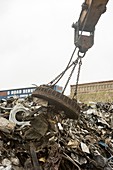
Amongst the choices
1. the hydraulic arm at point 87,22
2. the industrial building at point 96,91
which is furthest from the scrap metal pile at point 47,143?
the industrial building at point 96,91

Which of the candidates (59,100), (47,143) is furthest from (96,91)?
(59,100)

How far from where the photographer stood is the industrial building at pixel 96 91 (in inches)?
508

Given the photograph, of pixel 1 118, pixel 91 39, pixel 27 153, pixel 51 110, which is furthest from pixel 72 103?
pixel 1 118

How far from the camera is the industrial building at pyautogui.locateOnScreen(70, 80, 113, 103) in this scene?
Answer: 42.3ft

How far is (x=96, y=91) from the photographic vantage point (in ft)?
43.6

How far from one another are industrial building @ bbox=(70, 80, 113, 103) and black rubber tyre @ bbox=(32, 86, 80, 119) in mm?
8809

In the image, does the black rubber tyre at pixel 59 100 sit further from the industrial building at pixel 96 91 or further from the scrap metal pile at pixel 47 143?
the industrial building at pixel 96 91

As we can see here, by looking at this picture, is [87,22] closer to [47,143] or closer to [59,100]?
[59,100]

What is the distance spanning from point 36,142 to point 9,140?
1.70ft

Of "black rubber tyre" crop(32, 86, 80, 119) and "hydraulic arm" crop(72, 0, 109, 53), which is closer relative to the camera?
"black rubber tyre" crop(32, 86, 80, 119)

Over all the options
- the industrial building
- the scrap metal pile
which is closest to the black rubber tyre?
the scrap metal pile

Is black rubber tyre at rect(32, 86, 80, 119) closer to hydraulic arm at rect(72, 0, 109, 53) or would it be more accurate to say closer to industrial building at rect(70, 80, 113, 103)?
hydraulic arm at rect(72, 0, 109, 53)

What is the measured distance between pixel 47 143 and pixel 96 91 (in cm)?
851

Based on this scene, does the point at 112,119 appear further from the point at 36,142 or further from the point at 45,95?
the point at 45,95
